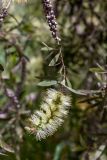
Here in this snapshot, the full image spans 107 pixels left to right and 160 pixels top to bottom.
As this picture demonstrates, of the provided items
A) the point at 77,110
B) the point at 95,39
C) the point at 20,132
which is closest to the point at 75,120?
the point at 77,110

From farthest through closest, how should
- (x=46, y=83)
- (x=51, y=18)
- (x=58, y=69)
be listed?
1. (x=58, y=69)
2. (x=46, y=83)
3. (x=51, y=18)

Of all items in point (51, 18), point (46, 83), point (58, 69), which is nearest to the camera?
point (51, 18)

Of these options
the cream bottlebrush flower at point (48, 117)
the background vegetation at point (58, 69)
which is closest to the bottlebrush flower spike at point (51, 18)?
the cream bottlebrush flower at point (48, 117)

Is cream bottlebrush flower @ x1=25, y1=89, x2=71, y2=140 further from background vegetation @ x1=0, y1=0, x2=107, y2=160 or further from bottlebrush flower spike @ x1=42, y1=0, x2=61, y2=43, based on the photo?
background vegetation @ x1=0, y1=0, x2=107, y2=160

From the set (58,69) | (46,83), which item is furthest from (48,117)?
(58,69)

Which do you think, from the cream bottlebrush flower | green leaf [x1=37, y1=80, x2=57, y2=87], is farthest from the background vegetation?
the cream bottlebrush flower

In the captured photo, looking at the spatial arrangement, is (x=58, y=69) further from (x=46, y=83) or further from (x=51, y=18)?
(x=51, y=18)

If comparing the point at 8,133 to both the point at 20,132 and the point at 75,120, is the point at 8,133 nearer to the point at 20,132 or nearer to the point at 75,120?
the point at 20,132
